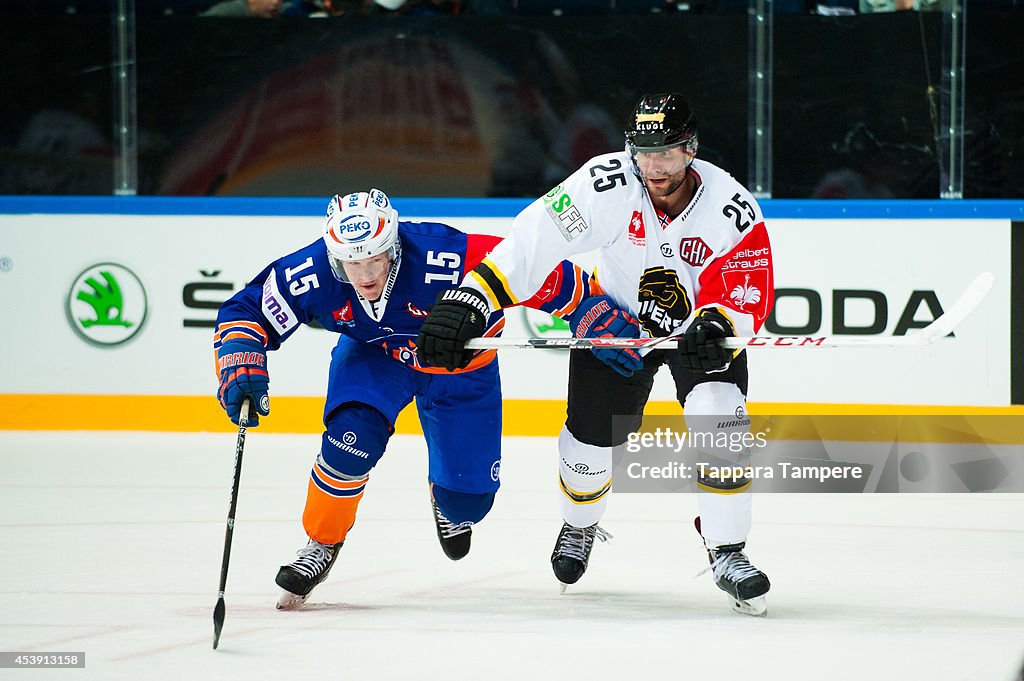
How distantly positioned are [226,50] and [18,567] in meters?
3.52

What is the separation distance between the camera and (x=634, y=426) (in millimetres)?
4051

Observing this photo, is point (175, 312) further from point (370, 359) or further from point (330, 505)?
point (330, 505)

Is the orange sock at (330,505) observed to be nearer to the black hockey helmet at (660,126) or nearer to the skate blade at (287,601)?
the skate blade at (287,601)

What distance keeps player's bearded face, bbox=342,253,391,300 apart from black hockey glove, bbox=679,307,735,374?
73 centimetres

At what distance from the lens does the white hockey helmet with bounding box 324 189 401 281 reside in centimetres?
355

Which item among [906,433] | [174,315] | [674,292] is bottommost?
[906,433]

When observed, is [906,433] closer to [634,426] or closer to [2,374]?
[634,426]

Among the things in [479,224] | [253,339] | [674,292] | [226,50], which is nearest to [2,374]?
[226,50]

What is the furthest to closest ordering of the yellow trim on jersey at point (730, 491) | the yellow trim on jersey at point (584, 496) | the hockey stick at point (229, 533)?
the yellow trim on jersey at point (584, 496)
the yellow trim on jersey at point (730, 491)
the hockey stick at point (229, 533)

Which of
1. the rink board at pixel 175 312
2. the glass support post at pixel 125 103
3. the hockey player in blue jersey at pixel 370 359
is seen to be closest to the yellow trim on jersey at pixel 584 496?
the hockey player in blue jersey at pixel 370 359

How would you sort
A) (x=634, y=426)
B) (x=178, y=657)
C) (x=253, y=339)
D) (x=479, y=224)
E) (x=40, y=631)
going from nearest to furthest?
(x=178, y=657) < (x=40, y=631) < (x=253, y=339) < (x=634, y=426) < (x=479, y=224)

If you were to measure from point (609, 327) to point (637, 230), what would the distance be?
0.25 meters

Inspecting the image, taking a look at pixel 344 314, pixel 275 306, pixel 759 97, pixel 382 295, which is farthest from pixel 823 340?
pixel 759 97

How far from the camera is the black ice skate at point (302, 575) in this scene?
140 inches
